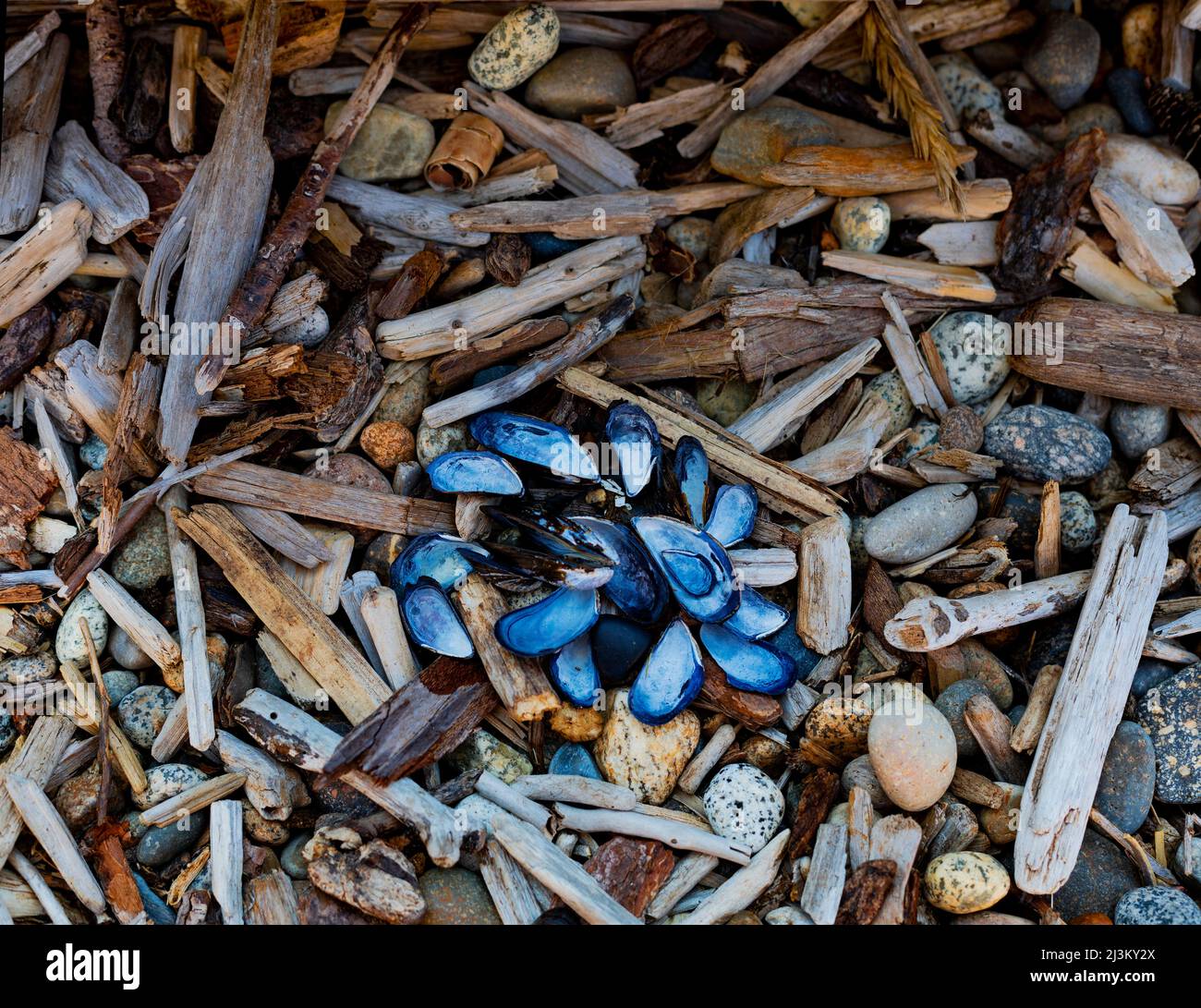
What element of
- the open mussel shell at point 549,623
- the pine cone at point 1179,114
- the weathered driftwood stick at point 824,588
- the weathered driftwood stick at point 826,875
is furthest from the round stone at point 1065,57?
the weathered driftwood stick at point 826,875

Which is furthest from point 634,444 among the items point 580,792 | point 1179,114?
point 1179,114

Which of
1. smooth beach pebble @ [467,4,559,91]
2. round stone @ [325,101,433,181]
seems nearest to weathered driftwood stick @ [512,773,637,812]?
round stone @ [325,101,433,181]

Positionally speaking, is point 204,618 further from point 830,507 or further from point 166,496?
point 830,507

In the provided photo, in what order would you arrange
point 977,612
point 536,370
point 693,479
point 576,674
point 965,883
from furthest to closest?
1. point 536,370
2. point 693,479
3. point 977,612
4. point 576,674
5. point 965,883

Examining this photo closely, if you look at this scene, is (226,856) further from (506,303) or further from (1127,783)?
(1127,783)

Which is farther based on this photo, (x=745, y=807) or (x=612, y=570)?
(x=612, y=570)

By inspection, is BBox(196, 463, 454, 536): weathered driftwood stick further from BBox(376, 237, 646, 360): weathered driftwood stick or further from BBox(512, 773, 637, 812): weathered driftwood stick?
BBox(512, 773, 637, 812): weathered driftwood stick

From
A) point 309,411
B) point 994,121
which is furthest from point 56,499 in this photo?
point 994,121

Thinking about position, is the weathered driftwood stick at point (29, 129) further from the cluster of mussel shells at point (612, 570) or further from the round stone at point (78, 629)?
the cluster of mussel shells at point (612, 570)
